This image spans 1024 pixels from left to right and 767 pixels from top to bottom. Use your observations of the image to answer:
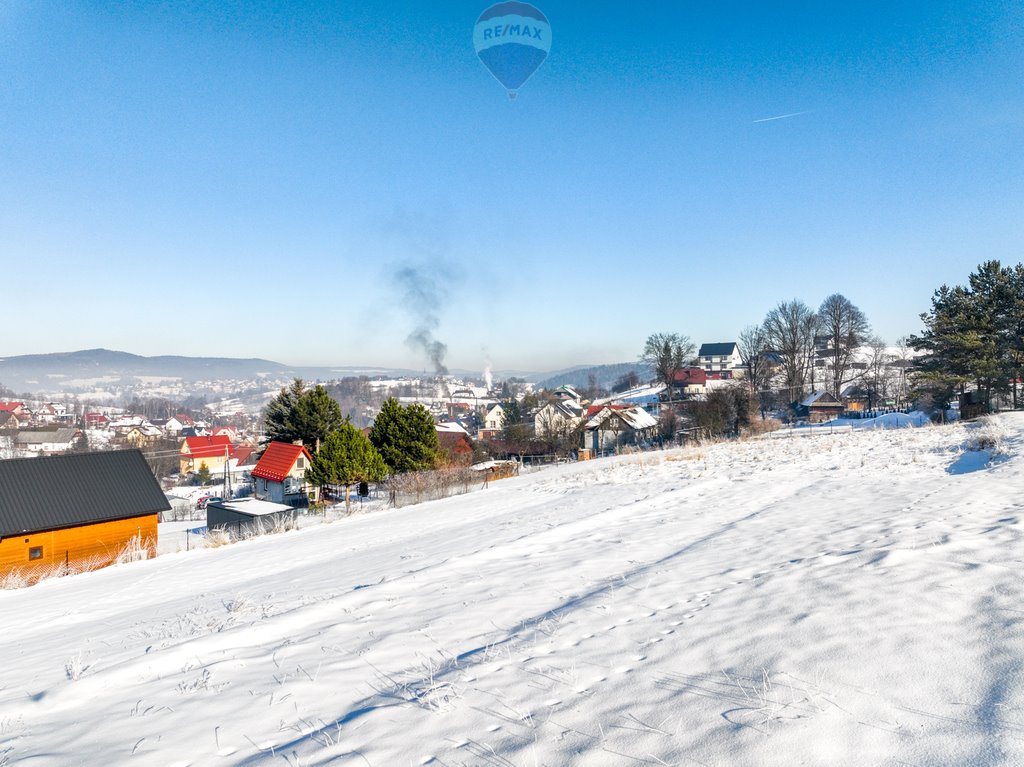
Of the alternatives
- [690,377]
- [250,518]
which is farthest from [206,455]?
[690,377]

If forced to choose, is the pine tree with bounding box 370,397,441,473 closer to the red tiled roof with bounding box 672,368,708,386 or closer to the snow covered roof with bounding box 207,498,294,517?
the snow covered roof with bounding box 207,498,294,517

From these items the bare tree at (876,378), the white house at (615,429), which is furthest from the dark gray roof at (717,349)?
the white house at (615,429)

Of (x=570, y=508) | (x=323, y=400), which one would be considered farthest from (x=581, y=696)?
(x=323, y=400)

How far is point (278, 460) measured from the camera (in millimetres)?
35750

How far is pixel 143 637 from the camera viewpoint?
666 cm

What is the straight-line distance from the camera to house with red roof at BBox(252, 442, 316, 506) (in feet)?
114

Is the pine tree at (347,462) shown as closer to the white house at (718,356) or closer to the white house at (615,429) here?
the white house at (615,429)

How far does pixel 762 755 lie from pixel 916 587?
3127mm

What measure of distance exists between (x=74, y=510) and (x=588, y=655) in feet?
72.4

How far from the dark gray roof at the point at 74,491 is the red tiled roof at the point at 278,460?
501 inches

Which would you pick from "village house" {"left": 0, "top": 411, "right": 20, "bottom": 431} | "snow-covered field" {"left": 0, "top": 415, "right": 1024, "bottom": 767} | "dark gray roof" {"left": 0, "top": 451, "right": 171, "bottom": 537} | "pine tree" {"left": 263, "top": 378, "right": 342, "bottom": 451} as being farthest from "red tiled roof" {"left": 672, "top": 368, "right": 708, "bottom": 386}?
"village house" {"left": 0, "top": 411, "right": 20, "bottom": 431}

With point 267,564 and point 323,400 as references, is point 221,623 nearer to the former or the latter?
point 267,564

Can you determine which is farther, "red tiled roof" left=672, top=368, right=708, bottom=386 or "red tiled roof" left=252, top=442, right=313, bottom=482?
"red tiled roof" left=672, top=368, right=708, bottom=386

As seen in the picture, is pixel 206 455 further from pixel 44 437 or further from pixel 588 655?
pixel 588 655
